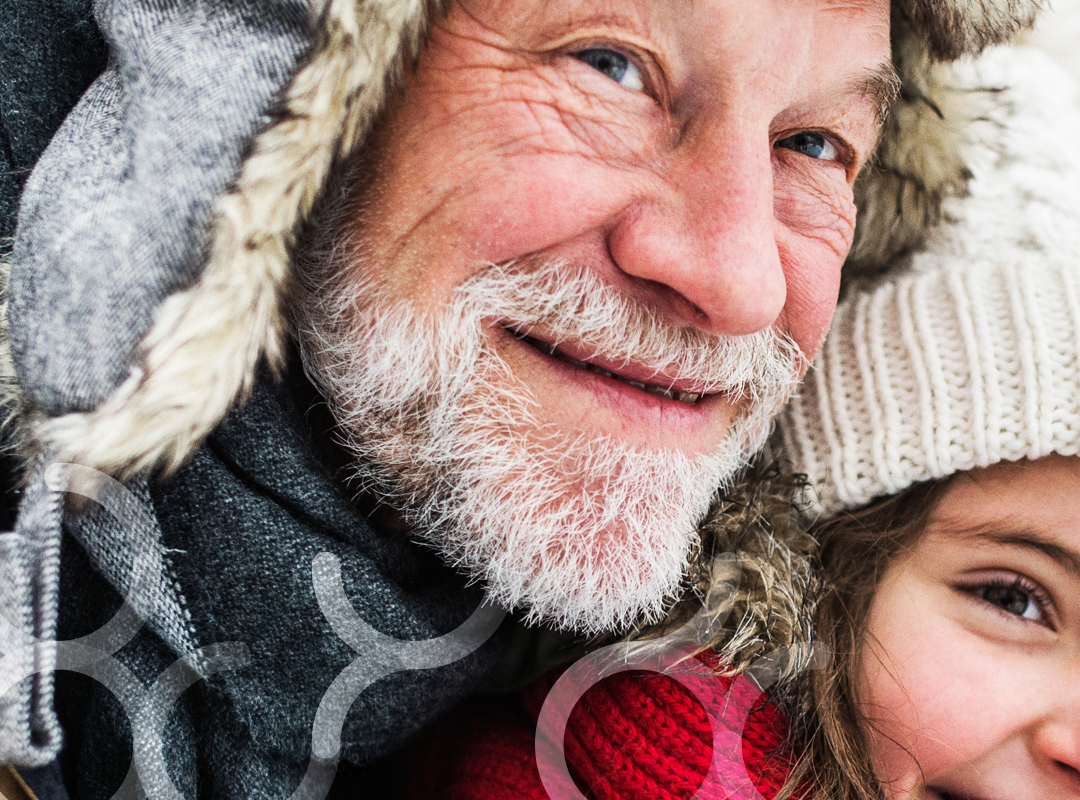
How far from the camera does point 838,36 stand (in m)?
1.24

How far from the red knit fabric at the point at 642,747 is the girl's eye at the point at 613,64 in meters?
0.90

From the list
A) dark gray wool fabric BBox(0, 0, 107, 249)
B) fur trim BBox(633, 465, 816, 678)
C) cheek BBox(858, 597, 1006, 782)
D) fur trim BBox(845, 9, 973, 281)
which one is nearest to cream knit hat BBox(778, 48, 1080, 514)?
fur trim BBox(845, 9, 973, 281)

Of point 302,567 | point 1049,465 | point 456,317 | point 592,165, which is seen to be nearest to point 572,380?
point 456,317

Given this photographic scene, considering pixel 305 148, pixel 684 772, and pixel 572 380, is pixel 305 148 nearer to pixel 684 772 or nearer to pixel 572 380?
pixel 572 380

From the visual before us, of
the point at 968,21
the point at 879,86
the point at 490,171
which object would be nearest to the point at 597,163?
the point at 490,171

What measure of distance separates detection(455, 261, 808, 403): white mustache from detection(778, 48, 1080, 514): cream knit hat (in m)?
0.46

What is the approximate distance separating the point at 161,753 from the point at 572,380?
2.39ft

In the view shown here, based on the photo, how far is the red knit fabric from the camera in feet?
3.84

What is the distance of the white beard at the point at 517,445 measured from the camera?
1124mm

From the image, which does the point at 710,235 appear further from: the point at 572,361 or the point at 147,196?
the point at 147,196

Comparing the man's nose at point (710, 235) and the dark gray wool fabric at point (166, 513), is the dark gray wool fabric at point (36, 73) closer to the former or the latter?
the dark gray wool fabric at point (166, 513)

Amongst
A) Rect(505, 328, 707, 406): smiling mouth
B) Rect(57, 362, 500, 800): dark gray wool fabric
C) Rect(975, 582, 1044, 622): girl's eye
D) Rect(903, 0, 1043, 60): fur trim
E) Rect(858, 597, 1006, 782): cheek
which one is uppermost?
Rect(903, 0, 1043, 60): fur trim

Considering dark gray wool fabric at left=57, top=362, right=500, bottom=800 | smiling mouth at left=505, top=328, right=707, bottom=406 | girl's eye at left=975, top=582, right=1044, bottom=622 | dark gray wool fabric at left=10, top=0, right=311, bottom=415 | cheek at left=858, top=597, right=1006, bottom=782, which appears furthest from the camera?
girl's eye at left=975, top=582, right=1044, bottom=622

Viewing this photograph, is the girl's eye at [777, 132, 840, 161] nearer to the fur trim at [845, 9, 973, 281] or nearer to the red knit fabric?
the fur trim at [845, 9, 973, 281]
